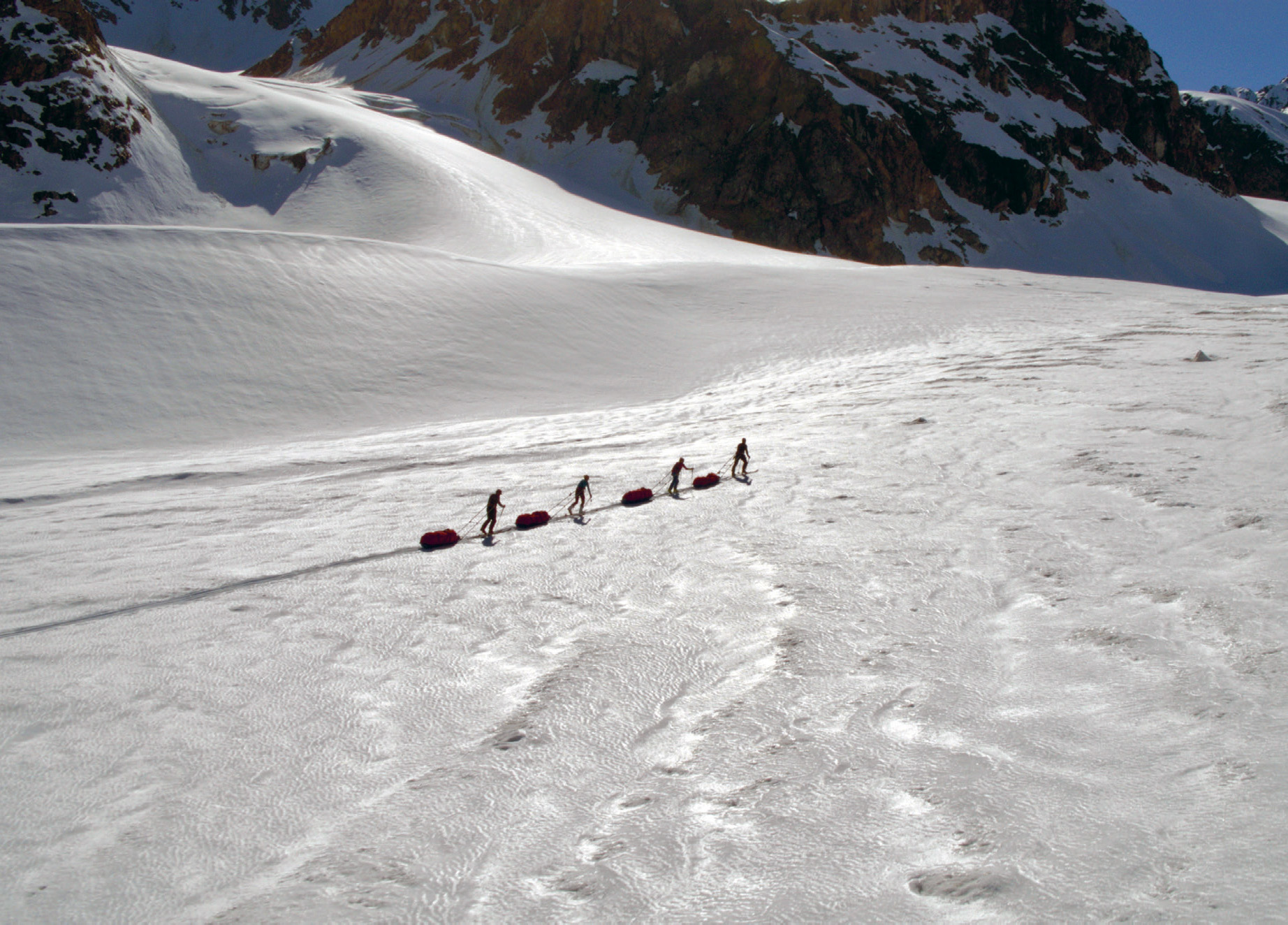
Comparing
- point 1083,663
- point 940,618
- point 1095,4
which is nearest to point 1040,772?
point 1083,663

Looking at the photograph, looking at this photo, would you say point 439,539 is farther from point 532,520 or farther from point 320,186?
point 320,186

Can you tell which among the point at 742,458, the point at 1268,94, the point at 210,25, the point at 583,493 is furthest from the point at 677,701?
the point at 1268,94

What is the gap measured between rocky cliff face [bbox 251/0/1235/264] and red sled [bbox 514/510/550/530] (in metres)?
45.3

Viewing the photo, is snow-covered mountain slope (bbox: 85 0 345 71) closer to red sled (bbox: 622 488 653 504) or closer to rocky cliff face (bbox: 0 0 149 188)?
rocky cliff face (bbox: 0 0 149 188)

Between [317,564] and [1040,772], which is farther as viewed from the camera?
[317,564]

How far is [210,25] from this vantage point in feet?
306

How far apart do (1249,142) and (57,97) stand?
344 feet

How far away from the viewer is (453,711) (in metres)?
5.14

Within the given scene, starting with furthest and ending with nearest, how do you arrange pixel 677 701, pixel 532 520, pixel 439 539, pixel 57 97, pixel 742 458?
pixel 57 97
pixel 742 458
pixel 532 520
pixel 439 539
pixel 677 701

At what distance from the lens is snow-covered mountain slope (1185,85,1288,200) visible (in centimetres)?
8244

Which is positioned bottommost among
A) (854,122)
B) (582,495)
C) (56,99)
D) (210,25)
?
(582,495)

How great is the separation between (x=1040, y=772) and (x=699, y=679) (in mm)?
2095

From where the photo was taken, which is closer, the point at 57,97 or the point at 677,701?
the point at 677,701

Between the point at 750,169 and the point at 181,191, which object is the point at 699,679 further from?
the point at 750,169
